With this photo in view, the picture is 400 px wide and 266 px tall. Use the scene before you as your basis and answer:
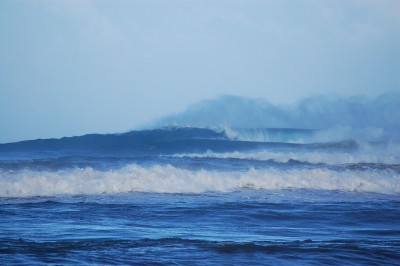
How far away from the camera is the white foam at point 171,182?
13625 millimetres

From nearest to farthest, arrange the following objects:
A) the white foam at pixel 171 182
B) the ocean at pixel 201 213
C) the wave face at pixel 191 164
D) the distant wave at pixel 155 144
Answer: the ocean at pixel 201 213
the white foam at pixel 171 182
the wave face at pixel 191 164
the distant wave at pixel 155 144

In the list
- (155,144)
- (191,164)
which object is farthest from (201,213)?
(155,144)

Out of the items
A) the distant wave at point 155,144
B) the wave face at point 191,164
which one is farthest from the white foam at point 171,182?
the distant wave at point 155,144

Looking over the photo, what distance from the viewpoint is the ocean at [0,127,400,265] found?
729 centimetres

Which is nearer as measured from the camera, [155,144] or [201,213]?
[201,213]

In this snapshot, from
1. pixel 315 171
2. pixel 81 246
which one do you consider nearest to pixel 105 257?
Answer: pixel 81 246

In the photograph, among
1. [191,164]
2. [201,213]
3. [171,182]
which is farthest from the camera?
[191,164]

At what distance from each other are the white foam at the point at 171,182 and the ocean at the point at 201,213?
0.03 meters

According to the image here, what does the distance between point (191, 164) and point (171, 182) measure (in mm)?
5384

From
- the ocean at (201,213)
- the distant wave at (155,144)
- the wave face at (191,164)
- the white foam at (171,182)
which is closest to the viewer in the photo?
the ocean at (201,213)

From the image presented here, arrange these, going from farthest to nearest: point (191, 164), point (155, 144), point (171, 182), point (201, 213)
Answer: point (155, 144)
point (191, 164)
point (171, 182)
point (201, 213)

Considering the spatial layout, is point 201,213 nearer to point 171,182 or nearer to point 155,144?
point 171,182

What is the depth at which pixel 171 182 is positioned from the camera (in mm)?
14836

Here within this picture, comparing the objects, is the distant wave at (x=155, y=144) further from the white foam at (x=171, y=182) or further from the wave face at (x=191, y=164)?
the white foam at (x=171, y=182)
